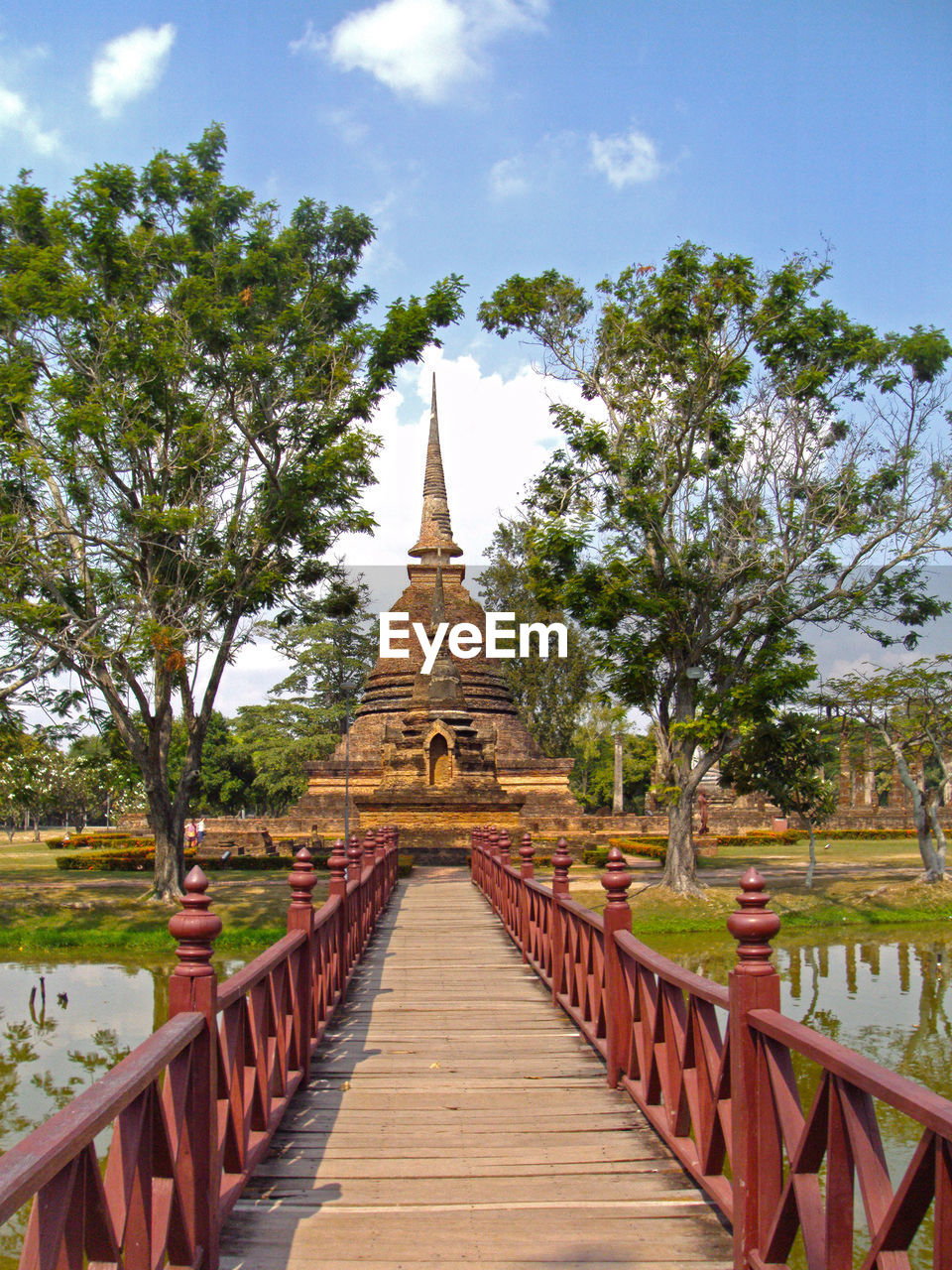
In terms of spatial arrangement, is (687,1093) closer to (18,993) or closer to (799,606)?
(18,993)

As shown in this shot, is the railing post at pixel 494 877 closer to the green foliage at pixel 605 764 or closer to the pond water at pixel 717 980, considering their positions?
the pond water at pixel 717 980

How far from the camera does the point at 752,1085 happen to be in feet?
11.5

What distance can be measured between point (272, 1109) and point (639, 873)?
60.1 ft

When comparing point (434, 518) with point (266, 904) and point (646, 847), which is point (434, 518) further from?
point (266, 904)

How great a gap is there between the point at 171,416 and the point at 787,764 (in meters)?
13.6

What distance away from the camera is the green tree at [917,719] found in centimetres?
1989

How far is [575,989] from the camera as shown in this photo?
7.67 metres

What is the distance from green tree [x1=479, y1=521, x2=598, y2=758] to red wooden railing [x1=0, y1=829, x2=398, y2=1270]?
1484 inches

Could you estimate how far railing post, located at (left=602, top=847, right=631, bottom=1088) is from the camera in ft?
18.9

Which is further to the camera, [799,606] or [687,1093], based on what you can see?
[799,606]

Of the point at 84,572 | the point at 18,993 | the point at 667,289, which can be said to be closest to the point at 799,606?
the point at 667,289

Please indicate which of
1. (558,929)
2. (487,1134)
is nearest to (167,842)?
(558,929)

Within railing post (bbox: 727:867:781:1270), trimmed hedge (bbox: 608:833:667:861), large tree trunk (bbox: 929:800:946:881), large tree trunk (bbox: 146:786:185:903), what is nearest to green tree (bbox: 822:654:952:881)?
large tree trunk (bbox: 929:800:946:881)

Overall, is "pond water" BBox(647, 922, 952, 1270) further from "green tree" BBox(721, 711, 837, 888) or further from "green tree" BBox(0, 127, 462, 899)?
"green tree" BBox(0, 127, 462, 899)
